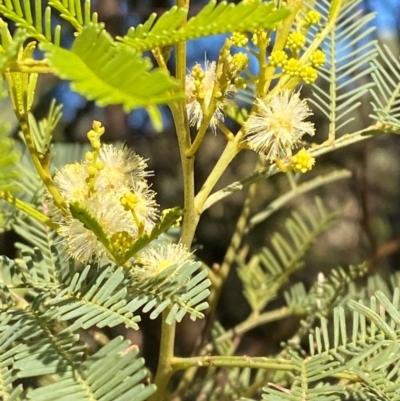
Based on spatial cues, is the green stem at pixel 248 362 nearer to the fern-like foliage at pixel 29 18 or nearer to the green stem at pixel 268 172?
the green stem at pixel 268 172

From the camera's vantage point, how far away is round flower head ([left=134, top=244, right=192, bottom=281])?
31 cm

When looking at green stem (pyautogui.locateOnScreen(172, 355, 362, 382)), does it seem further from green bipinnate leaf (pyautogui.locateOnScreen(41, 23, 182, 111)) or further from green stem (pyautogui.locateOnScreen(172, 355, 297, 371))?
green bipinnate leaf (pyautogui.locateOnScreen(41, 23, 182, 111))

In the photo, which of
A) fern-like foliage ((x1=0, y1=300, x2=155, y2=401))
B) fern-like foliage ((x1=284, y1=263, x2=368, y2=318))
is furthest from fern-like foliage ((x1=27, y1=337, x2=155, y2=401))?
fern-like foliage ((x1=284, y1=263, x2=368, y2=318))

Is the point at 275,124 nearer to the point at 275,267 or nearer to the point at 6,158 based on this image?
the point at 6,158

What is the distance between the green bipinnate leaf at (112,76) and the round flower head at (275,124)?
155mm

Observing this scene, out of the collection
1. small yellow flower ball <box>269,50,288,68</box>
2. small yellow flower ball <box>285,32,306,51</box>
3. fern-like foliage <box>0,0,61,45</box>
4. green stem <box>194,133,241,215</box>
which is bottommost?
green stem <box>194,133,241,215</box>

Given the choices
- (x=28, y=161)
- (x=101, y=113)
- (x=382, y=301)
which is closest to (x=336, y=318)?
(x=382, y=301)

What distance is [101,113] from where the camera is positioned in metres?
0.95

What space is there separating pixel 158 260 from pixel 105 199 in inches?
1.7

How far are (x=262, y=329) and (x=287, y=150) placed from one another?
0.80 metres

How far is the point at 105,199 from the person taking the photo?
12.2 inches

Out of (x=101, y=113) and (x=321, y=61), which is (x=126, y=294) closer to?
(x=321, y=61)

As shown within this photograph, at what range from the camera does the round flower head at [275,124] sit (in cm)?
33

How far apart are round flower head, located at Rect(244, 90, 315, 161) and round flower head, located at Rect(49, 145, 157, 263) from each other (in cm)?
7
